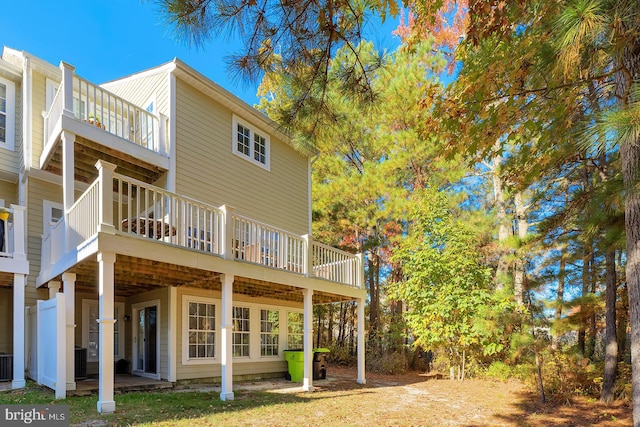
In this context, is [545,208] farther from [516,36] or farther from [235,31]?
[235,31]

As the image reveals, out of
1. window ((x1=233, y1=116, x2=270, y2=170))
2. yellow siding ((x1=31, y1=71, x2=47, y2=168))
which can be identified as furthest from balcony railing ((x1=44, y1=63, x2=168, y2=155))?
window ((x1=233, y1=116, x2=270, y2=170))

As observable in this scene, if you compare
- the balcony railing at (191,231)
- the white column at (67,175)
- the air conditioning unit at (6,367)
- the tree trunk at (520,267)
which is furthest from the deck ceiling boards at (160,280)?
the tree trunk at (520,267)

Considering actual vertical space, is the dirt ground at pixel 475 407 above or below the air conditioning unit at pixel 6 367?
below

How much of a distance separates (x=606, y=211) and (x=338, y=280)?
6320 millimetres

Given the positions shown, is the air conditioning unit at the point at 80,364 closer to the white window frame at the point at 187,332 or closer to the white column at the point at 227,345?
the white window frame at the point at 187,332

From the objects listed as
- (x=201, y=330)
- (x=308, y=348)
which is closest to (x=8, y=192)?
(x=201, y=330)

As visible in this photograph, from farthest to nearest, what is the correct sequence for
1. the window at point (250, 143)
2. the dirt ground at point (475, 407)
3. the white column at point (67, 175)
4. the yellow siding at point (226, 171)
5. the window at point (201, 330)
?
the window at point (250, 143)
the yellow siding at point (226, 171)
the window at point (201, 330)
the white column at point (67, 175)
the dirt ground at point (475, 407)

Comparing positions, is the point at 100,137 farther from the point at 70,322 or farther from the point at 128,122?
the point at 70,322

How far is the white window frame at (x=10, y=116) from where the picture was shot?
405 inches

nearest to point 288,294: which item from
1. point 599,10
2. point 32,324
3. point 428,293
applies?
point 428,293

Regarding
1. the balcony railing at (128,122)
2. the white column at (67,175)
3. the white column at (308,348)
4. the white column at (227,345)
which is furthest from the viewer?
the white column at (308,348)

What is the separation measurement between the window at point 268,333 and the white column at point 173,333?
9.21 feet

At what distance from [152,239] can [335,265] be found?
209 inches

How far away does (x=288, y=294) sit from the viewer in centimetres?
1185
